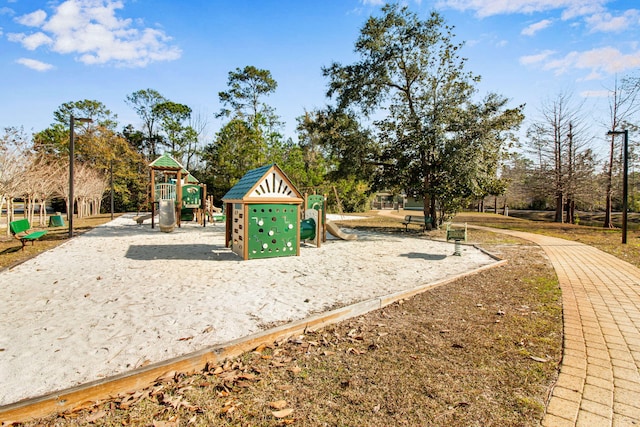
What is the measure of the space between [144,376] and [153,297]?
8.95ft

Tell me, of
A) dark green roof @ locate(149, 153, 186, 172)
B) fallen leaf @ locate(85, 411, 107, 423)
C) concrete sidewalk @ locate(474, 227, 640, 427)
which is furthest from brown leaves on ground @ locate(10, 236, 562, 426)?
dark green roof @ locate(149, 153, 186, 172)

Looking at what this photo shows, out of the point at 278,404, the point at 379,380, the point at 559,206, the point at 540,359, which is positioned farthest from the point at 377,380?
the point at 559,206

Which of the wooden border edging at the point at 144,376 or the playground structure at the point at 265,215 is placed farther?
the playground structure at the point at 265,215

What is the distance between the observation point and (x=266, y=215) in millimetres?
9312

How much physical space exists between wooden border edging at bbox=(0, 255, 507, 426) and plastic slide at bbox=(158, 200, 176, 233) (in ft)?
41.5

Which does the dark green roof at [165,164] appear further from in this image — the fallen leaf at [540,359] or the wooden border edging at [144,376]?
the fallen leaf at [540,359]

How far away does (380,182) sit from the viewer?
1759cm

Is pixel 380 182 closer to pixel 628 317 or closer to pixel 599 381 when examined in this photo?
pixel 628 317

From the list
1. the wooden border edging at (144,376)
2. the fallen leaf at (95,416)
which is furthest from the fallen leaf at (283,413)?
the fallen leaf at (95,416)

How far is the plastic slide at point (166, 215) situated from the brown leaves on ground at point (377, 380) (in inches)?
505

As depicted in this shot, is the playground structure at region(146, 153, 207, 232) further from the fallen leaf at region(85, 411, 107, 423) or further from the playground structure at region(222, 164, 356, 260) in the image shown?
the fallen leaf at region(85, 411, 107, 423)

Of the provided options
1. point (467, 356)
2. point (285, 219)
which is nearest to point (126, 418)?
point (467, 356)

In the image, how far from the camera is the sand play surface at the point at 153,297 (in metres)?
3.53

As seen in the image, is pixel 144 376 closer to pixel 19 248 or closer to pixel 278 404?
pixel 278 404
